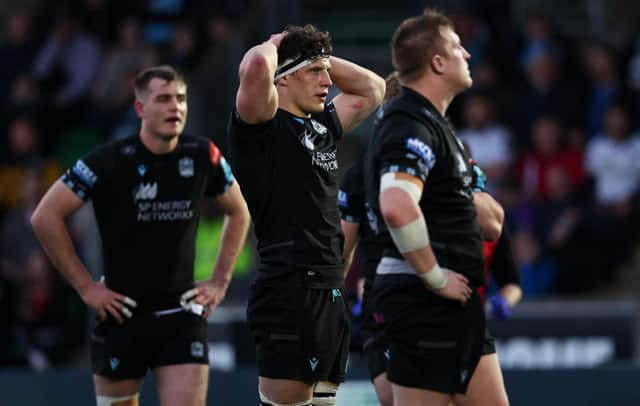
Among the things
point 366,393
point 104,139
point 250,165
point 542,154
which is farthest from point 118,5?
point 250,165

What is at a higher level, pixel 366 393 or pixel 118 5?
pixel 118 5

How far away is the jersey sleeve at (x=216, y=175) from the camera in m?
8.27

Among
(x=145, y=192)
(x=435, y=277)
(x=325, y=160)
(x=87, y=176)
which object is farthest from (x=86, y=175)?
(x=435, y=277)

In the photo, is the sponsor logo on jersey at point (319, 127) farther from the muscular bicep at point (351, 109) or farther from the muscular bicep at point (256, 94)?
the muscular bicep at point (256, 94)

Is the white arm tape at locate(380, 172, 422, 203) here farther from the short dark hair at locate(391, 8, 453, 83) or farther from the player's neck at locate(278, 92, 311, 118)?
the player's neck at locate(278, 92, 311, 118)

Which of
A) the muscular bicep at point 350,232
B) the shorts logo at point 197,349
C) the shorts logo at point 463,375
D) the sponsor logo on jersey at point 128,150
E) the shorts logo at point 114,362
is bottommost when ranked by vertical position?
the shorts logo at point 114,362

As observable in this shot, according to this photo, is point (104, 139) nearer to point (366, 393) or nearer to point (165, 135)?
point (366, 393)

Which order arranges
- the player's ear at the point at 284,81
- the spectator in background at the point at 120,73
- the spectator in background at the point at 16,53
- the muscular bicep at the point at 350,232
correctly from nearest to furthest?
1. the player's ear at the point at 284,81
2. the muscular bicep at the point at 350,232
3. the spectator in background at the point at 120,73
4. the spectator in background at the point at 16,53

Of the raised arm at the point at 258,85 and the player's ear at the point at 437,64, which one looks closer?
the raised arm at the point at 258,85

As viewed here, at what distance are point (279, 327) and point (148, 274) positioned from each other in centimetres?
165

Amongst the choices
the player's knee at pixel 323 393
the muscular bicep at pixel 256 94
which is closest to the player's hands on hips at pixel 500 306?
the player's knee at pixel 323 393

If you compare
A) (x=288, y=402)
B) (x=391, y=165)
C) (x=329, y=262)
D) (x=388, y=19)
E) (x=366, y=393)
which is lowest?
(x=366, y=393)

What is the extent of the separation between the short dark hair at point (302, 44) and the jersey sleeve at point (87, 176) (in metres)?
1.83

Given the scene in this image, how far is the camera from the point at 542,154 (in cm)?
1325
